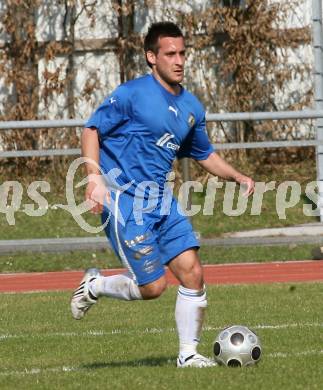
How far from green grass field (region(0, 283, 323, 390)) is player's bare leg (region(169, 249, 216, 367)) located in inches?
5.5

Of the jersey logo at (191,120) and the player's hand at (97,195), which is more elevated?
the jersey logo at (191,120)

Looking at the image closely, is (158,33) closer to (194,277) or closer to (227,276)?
(194,277)

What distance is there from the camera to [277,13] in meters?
21.1

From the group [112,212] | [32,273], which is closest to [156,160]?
[112,212]

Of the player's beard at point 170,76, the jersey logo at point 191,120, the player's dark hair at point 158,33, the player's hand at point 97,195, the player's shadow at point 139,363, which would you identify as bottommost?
the player's shadow at point 139,363

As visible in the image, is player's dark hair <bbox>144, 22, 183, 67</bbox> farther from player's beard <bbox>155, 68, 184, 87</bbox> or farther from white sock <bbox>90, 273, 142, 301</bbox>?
white sock <bbox>90, 273, 142, 301</bbox>

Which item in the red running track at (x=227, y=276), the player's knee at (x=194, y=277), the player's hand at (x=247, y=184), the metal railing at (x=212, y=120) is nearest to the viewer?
the player's knee at (x=194, y=277)

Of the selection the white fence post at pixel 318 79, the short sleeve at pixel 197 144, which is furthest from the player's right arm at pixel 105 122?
the white fence post at pixel 318 79

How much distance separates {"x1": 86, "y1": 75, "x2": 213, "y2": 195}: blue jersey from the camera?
7.76 meters

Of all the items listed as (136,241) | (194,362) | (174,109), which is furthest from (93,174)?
(194,362)

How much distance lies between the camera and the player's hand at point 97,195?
23.7 feet

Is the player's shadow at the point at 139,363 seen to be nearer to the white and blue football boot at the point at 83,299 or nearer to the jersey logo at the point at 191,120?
the white and blue football boot at the point at 83,299

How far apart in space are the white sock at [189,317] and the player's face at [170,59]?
1288 mm

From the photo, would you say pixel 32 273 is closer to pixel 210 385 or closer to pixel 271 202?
pixel 271 202
